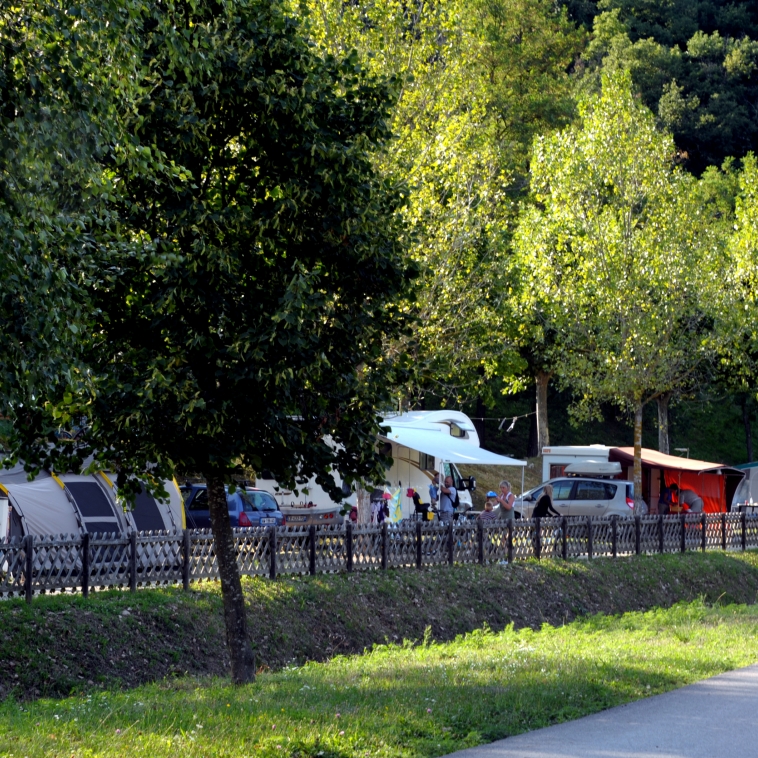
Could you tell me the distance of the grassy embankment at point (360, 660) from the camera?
718 centimetres

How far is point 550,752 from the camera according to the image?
6.94 m

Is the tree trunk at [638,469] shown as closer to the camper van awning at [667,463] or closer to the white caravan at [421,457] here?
the white caravan at [421,457]

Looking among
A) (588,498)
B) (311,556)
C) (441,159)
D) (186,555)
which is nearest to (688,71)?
(588,498)

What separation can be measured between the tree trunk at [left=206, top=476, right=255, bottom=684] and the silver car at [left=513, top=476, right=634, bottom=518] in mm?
19532

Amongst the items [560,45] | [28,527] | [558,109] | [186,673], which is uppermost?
[560,45]

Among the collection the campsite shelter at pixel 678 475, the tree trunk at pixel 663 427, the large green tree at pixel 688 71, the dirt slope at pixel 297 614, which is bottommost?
the dirt slope at pixel 297 614

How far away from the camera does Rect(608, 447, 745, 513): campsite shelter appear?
35500mm

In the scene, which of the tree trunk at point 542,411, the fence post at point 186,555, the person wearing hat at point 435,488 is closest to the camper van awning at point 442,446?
the person wearing hat at point 435,488

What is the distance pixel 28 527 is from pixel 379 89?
30.1 feet

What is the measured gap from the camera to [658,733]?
297 inches

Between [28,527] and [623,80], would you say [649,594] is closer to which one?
[28,527]

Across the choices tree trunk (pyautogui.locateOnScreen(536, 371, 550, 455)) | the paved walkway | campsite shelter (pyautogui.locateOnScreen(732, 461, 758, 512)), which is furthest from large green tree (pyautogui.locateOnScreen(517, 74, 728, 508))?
the paved walkway

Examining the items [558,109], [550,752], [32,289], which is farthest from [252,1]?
[558,109]

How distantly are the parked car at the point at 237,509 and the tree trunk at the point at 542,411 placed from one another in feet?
62.7
